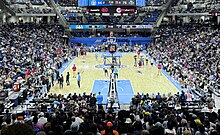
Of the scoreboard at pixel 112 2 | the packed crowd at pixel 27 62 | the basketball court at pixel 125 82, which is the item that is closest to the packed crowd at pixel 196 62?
the basketball court at pixel 125 82

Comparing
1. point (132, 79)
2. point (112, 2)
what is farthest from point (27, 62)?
point (132, 79)

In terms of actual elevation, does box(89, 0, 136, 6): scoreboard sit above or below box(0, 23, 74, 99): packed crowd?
above

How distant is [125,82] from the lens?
29.8m

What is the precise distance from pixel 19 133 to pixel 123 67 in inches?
1361

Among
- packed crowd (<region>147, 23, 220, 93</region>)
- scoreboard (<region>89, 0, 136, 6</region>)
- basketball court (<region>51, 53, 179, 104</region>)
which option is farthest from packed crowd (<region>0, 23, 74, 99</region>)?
packed crowd (<region>147, 23, 220, 93</region>)

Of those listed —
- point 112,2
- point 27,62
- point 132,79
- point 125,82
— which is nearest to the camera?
point 125,82

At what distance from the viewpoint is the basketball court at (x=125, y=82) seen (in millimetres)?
25769

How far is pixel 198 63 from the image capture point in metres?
34.4

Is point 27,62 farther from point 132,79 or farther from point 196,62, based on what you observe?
point 196,62

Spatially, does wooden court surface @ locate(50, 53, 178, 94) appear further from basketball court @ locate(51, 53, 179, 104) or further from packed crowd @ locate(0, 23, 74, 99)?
packed crowd @ locate(0, 23, 74, 99)

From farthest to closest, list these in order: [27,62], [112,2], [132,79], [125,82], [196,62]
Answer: [196,62] → [27,62] → [112,2] → [132,79] → [125,82]

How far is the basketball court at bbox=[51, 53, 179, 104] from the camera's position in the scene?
2577cm

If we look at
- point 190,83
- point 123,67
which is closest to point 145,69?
point 123,67

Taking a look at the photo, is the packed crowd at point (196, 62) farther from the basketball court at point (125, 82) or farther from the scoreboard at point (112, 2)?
the scoreboard at point (112, 2)
